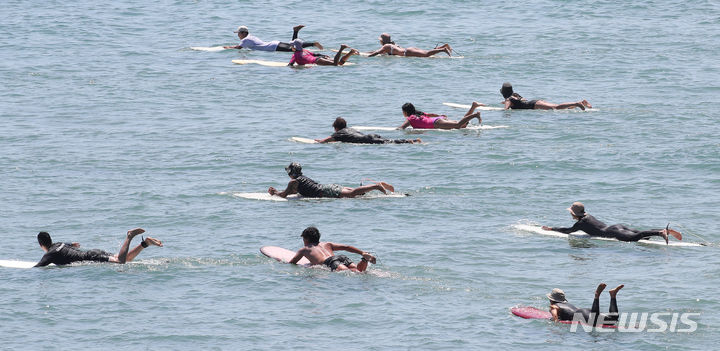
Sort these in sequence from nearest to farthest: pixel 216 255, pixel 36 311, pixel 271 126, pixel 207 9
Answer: pixel 36 311
pixel 216 255
pixel 271 126
pixel 207 9

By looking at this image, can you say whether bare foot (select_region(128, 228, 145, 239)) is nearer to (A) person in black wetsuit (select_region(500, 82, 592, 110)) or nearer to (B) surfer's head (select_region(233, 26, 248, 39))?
(A) person in black wetsuit (select_region(500, 82, 592, 110))

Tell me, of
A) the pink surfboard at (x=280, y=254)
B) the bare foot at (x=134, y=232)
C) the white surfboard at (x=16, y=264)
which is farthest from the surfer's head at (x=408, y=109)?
the white surfboard at (x=16, y=264)

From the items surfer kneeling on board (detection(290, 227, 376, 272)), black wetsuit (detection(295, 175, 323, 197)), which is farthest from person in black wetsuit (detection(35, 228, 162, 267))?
black wetsuit (detection(295, 175, 323, 197))

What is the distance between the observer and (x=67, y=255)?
24.0m

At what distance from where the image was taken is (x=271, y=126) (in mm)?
38562

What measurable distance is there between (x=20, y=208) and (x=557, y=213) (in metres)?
13.2

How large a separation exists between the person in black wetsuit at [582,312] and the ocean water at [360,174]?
217 mm

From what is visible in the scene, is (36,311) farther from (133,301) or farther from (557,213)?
(557,213)

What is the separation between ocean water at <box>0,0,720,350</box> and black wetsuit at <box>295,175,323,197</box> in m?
0.47

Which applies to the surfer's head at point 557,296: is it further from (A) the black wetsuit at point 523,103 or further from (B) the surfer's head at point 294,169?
(A) the black wetsuit at point 523,103

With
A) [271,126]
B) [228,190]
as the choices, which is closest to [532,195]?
[228,190]

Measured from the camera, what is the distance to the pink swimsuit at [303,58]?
155ft

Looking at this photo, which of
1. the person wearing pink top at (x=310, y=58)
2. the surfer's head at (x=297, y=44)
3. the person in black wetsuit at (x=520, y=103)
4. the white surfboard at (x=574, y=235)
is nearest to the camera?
the white surfboard at (x=574, y=235)

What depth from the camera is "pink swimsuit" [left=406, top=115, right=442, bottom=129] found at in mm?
36594
